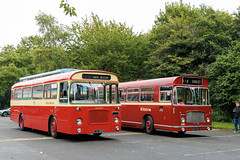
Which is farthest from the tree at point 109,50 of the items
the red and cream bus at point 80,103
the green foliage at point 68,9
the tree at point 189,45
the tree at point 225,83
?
the green foliage at point 68,9

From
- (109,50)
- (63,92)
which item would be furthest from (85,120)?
(109,50)

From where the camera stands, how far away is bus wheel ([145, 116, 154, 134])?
56.2 feet

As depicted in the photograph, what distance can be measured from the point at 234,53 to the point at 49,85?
18.4 metres

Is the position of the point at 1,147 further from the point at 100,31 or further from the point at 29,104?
the point at 100,31

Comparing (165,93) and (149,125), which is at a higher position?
(165,93)

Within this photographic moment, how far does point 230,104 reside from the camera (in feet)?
89.0

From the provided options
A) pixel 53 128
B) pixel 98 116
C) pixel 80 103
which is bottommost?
pixel 53 128

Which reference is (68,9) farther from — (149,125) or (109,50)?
(109,50)

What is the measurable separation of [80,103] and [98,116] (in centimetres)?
99

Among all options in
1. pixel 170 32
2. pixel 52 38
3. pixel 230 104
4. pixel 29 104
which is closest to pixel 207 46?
pixel 170 32

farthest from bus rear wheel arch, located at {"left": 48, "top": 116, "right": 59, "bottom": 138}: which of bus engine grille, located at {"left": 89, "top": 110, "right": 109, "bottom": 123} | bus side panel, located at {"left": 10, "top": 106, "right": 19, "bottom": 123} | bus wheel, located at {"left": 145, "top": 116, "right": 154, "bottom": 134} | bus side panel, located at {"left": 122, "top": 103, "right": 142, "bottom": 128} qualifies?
bus side panel, located at {"left": 10, "top": 106, "right": 19, "bottom": 123}

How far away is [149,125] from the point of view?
57.5 ft

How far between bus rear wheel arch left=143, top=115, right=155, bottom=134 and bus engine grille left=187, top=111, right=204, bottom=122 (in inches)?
86.7

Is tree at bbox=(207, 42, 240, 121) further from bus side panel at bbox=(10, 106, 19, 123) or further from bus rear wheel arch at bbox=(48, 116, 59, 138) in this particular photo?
bus side panel at bbox=(10, 106, 19, 123)
